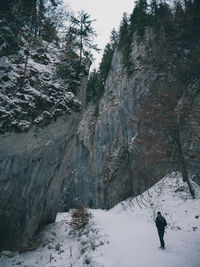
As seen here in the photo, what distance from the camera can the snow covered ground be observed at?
20.6 feet

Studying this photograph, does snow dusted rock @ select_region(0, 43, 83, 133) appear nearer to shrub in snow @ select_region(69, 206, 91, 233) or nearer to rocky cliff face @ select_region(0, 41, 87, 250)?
rocky cliff face @ select_region(0, 41, 87, 250)

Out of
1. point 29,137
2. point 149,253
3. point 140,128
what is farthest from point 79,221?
point 140,128

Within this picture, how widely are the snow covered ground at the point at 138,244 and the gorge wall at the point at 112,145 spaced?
149cm

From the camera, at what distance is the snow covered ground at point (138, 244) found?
6273 mm

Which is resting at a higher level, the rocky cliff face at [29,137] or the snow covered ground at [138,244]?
the rocky cliff face at [29,137]

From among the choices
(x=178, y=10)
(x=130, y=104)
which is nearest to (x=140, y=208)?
(x=130, y=104)

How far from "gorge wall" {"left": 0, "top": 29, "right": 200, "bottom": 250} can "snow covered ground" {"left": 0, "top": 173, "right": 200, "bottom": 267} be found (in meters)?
1.49

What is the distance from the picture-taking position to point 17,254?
30.7 ft

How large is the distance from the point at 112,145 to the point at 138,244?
18974 millimetres

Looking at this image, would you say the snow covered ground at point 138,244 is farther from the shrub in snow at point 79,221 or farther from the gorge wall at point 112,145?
the gorge wall at point 112,145

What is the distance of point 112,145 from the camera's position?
26562 mm

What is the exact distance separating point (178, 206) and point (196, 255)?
20.6 feet

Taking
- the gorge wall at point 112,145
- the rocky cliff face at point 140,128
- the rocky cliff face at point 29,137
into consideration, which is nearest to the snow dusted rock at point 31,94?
the rocky cliff face at point 29,137

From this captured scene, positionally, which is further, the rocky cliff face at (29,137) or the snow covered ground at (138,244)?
the rocky cliff face at (29,137)
